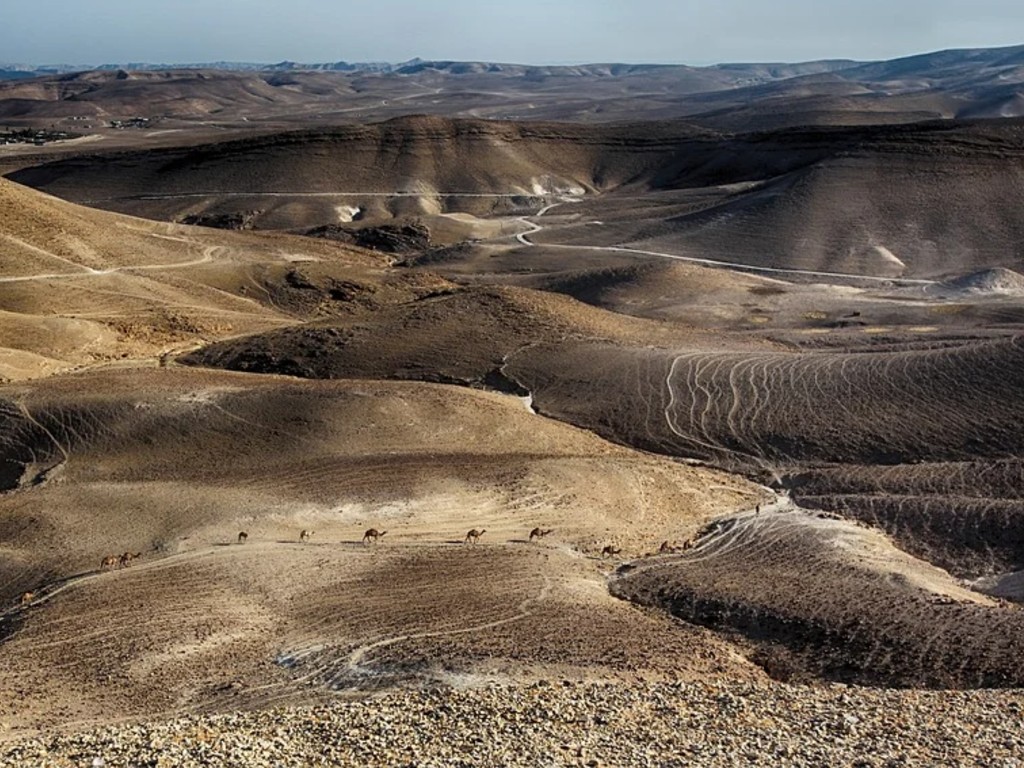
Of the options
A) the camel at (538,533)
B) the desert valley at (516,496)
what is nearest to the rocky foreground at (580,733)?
the desert valley at (516,496)

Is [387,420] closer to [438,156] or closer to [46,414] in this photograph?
[46,414]

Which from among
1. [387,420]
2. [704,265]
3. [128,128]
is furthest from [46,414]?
[128,128]

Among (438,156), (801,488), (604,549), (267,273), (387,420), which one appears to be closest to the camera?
(604,549)

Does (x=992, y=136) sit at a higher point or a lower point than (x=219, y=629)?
higher

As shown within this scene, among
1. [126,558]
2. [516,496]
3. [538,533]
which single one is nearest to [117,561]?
[126,558]

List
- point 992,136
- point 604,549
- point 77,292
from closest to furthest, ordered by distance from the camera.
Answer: point 604,549
point 77,292
point 992,136

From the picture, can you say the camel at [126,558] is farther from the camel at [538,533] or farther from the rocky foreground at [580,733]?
the rocky foreground at [580,733]
